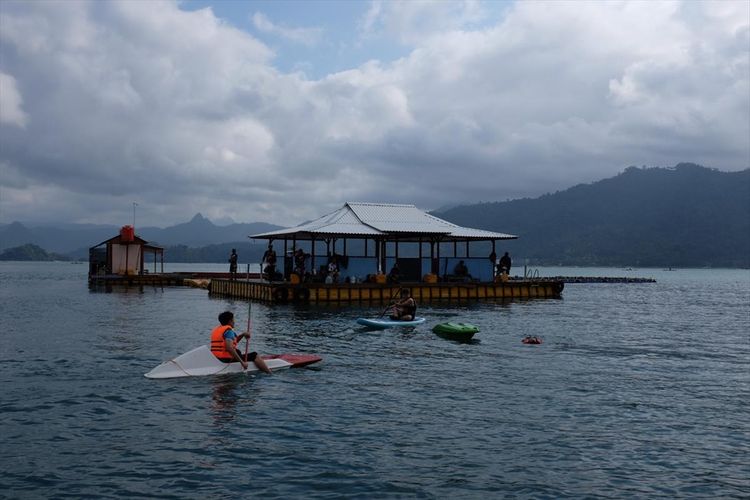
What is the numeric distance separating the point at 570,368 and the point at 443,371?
14.9 feet

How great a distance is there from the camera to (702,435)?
14.1 meters

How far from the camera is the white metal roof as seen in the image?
47531mm

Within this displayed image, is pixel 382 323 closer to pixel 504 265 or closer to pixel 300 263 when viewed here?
pixel 300 263

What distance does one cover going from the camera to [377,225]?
50.8m

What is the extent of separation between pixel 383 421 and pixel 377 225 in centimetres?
3644

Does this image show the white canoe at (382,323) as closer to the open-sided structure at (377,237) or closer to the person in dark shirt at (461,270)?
the open-sided structure at (377,237)

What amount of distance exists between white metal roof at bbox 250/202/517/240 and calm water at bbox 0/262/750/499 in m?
19.1

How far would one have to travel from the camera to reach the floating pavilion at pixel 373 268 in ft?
153

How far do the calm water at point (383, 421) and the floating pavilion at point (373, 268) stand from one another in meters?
17.8

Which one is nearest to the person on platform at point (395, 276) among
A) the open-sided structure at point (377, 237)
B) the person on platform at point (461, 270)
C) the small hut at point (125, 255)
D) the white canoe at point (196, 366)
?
the open-sided structure at point (377, 237)

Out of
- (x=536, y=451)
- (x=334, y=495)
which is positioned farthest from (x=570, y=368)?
(x=334, y=495)

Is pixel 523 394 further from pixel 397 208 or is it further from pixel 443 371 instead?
pixel 397 208

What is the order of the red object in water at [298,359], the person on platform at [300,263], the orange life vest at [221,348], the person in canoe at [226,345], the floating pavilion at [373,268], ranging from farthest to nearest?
the person on platform at [300,263] → the floating pavilion at [373,268] → the red object in water at [298,359] → the orange life vest at [221,348] → the person in canoe at [226,345]

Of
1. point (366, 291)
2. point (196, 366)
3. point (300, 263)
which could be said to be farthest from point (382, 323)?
point (300, 263)
